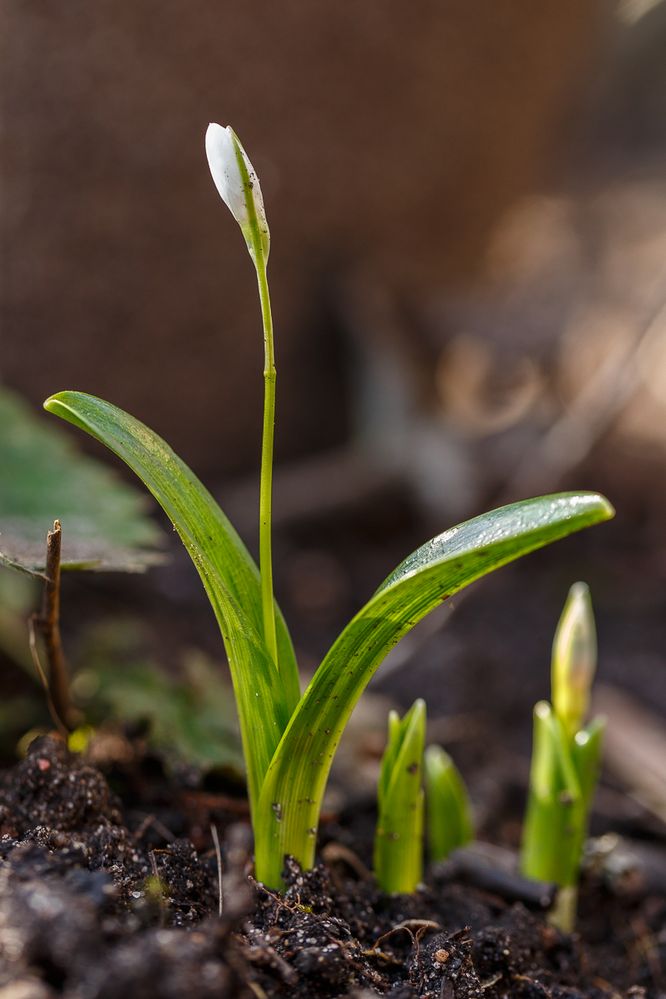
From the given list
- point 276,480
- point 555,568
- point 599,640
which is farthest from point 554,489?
point 276,480

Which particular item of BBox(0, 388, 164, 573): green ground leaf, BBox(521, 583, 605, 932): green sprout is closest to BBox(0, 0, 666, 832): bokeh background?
BBox(0, 388, 164, 573): green ground leaf

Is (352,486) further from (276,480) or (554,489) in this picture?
(554,489)

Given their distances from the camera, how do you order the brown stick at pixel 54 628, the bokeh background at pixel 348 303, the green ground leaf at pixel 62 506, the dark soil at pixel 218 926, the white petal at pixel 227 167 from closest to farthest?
the dark soil at pixel 218 926, the white petal at pixel 227 167, the brown stick at pixel 54 628, the green ground leaf at pixel 62 506, the bokeh background at pixel 348 303

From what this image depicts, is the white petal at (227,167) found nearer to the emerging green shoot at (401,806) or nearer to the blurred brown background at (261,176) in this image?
the emerging green shoot at (401,806)

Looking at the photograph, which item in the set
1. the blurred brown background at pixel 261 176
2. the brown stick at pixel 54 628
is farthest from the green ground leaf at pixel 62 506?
the blurred brown background at pixel 261 176

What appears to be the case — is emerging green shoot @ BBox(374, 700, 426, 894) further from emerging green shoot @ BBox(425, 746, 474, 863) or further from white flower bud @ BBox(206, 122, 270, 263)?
white flower bud @ BBox(206, 122, 270, 263)
